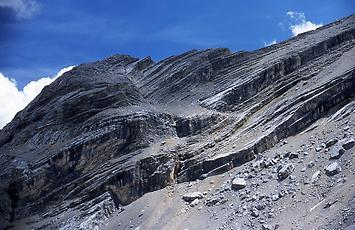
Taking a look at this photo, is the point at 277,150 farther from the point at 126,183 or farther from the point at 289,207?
the point at 126,183

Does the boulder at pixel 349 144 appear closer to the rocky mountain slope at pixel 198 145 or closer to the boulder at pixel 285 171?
the rocky mountain slope at pixel 198 145

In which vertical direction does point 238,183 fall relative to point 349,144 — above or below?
below

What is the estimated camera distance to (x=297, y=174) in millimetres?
29031

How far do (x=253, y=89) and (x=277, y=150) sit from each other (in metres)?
10.6

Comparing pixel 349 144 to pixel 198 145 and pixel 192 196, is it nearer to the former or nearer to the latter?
pixel 192 196

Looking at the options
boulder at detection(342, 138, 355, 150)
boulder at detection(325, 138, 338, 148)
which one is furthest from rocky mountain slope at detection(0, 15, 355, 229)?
boulder at detection(325, 138, 338, 148)

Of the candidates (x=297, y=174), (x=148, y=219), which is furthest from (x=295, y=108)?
(x=148, y=219)

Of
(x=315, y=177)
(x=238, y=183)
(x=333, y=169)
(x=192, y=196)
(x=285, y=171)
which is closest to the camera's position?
(x=333, y=169)

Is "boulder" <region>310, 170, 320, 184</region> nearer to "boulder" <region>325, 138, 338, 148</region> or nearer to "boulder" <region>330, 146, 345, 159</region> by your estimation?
"boulder" <region>330, 146, 345, 159</region>

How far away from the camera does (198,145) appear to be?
38250mm

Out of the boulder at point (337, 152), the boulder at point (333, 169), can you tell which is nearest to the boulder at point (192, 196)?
the boulder at point (333, 169)

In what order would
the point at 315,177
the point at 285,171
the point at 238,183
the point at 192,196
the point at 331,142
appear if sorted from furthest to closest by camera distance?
the point at 192,196
the point at 238,183
the point at 331,142
the point at 285,171
the point at 315,177

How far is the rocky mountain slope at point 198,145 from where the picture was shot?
28641mm

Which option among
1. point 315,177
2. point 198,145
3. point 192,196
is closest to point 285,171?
point 315,177
